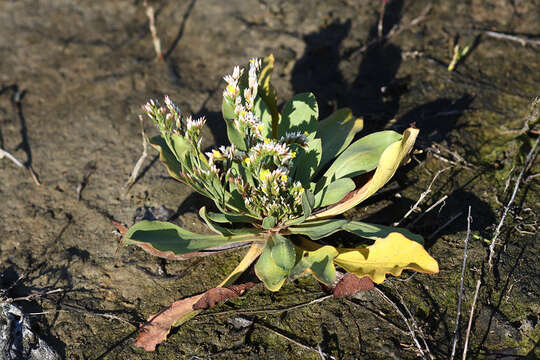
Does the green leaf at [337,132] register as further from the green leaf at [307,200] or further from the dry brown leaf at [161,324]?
the dry brown leaf at [161,324]

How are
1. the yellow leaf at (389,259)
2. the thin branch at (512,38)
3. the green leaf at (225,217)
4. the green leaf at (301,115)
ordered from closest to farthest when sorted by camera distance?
the yellow leaf at (389,259), the green leaf at (225,217), the green leaf at (301,115), the thin branch at (512,38)

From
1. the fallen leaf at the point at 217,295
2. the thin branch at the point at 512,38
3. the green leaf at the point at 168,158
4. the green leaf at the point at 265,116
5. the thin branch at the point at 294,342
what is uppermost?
the thin branch at the point at 512,38

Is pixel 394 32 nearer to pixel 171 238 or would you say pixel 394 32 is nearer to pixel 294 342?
pixel 171 238

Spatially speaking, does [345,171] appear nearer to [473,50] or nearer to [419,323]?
[419,323]

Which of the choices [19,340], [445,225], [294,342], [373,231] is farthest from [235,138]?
[19,340]

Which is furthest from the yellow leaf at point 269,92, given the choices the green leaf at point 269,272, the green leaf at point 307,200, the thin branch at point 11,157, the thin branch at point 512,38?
the thin branch at point 512,38
